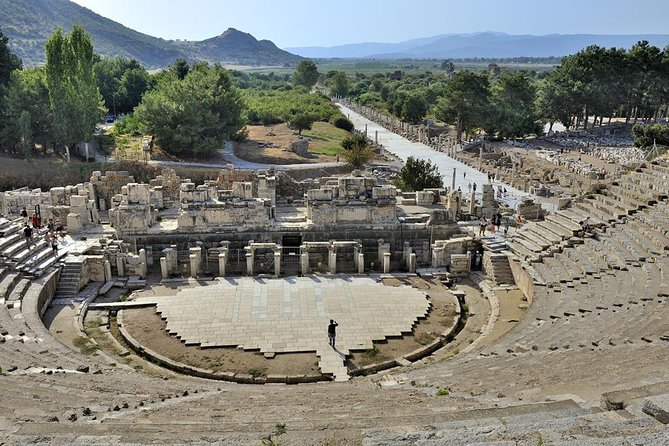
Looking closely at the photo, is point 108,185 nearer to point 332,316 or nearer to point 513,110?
point 332,316

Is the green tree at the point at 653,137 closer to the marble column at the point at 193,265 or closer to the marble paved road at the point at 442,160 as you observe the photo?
the marble paved road at the point at 442,160

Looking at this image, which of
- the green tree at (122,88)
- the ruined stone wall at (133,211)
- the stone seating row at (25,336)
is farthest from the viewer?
the green tree at (122,88)

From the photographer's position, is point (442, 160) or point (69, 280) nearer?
point (69, 280)

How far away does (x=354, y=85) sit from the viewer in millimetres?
151125

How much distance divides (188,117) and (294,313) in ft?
96.8

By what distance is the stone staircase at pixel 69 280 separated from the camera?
77.9 ft

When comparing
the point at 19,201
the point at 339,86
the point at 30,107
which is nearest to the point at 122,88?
the point at 30,107

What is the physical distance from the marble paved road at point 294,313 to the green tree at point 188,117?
955 inches

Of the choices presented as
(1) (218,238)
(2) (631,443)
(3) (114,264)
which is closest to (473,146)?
(1) (218,238)

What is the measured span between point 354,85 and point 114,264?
430ft

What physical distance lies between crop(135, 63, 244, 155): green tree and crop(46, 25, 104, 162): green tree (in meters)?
4.48

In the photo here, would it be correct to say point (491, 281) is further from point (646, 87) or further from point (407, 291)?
point (646, 87)

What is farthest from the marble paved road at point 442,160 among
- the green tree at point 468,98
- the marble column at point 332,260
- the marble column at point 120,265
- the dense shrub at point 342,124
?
the marble column at point 120,265

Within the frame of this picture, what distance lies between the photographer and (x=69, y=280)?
79.5 ft
